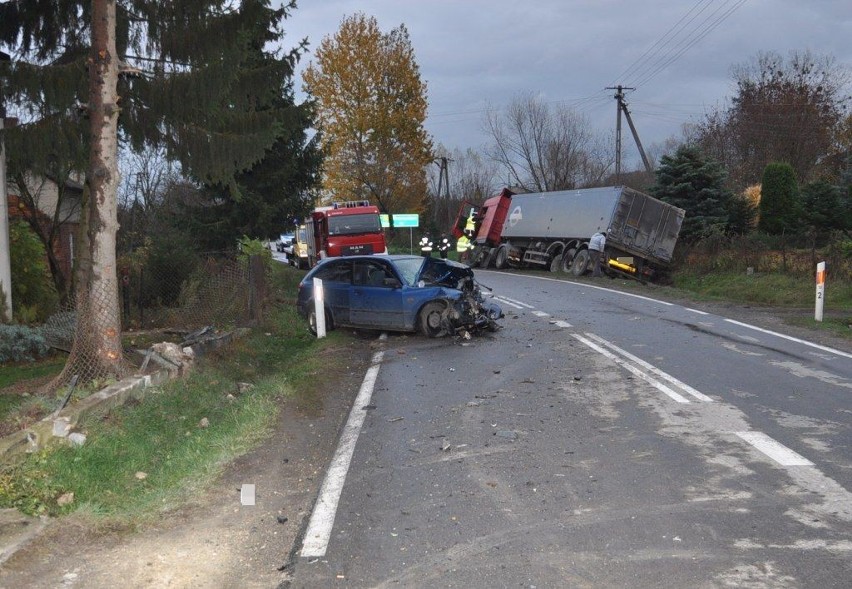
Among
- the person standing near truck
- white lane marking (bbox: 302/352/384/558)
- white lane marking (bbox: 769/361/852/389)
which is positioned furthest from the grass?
the person standing near truck

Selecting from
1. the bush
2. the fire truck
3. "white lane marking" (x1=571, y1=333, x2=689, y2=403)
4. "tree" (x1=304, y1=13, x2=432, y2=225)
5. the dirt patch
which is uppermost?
"tree" (x1=304, y1=13, x2=432, y2=225)

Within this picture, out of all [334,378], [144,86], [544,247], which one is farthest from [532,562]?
[544,247]

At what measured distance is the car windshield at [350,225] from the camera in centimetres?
3178

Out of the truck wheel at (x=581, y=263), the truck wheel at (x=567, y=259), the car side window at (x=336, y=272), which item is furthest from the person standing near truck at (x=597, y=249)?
the car side window at (x=336, y=272)

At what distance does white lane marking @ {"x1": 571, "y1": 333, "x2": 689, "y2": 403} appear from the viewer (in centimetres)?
900

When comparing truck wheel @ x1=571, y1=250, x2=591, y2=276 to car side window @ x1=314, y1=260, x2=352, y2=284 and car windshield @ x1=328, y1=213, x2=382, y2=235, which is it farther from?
car side window @ x1=314, y1=260, x2=352, y2=284

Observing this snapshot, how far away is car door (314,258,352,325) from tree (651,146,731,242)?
19147 mm

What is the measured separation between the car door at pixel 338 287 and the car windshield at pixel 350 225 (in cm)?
1611

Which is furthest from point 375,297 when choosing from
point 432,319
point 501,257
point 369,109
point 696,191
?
point 369,109

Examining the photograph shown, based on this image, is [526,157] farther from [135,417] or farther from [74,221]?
[135,417]

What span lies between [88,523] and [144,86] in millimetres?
7717

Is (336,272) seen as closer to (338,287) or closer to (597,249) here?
(338,287)

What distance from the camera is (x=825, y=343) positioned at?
43.4 ft

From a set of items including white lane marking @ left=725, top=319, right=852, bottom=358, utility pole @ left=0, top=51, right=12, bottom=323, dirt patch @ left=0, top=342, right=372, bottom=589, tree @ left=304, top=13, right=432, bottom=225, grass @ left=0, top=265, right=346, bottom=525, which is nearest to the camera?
dirt patch @ left=0, top=342, right=372, bottom=589
